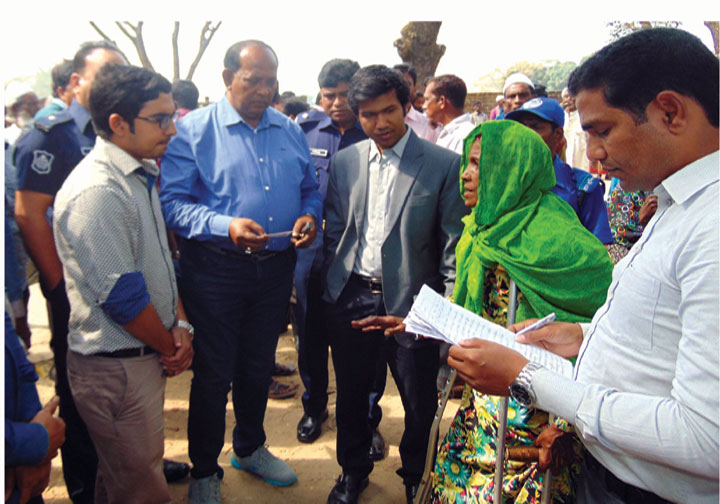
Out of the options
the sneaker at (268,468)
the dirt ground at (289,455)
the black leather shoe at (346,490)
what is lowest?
the dirt ground at (289,455)

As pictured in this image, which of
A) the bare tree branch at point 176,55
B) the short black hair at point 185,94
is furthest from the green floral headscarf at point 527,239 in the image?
the bare tree branch at point 176,55

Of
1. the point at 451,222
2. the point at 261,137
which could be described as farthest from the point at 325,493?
the point at 261,137

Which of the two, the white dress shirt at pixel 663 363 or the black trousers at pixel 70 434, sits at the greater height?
the white dress shirt at pixel 663 363

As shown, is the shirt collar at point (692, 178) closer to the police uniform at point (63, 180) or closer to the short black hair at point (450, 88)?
the police uniform at point (63, 180)

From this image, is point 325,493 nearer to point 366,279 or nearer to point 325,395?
point 325,395

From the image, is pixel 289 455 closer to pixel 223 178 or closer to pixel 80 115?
pixel 223 178

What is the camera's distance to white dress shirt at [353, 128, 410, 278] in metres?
2.66

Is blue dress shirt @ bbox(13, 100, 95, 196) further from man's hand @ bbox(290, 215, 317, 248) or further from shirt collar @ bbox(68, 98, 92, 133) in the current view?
man's hand @ bbox(290, 215, 317, 248)

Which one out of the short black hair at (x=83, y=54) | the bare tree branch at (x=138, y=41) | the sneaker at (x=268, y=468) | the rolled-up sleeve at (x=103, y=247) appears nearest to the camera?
the rolled-up sleeve at (x=103, y=247)

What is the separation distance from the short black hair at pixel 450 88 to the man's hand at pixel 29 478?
446cm

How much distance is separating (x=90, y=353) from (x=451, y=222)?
5.61 ft

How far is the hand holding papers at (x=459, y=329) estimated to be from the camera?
1494 millimetres

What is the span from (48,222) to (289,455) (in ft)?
6.55

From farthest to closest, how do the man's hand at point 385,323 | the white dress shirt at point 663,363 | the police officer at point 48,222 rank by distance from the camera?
the police officer at point 48,222, the man's hand at point 385,323, the white dress shirt at point 663,363
